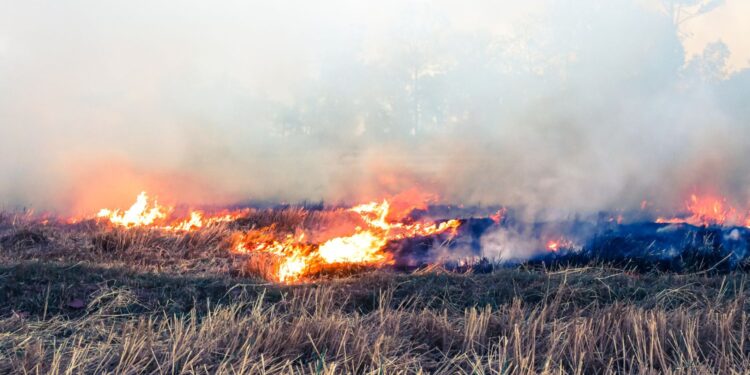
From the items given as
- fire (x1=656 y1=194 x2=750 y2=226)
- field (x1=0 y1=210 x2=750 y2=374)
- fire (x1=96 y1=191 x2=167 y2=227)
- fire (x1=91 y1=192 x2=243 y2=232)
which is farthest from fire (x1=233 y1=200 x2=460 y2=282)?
fire (x1=656 y1=194 x2=750 y2=226)

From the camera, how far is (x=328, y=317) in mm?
5023

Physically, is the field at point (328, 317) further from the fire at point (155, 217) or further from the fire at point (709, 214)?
the fire at point (709, 214)

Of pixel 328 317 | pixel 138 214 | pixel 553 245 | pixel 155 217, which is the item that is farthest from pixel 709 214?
pixel 138 214

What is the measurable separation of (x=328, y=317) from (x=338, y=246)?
3960 millimetres

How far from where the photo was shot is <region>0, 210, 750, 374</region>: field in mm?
3844

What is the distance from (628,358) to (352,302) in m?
2.63

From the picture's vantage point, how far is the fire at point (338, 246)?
814 cm

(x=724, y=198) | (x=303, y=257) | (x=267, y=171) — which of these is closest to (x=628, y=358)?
(x=303, y=257)

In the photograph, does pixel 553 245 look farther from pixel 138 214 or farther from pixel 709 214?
pixel 138 214

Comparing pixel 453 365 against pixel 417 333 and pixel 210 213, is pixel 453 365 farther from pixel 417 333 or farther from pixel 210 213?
pixel 210 213

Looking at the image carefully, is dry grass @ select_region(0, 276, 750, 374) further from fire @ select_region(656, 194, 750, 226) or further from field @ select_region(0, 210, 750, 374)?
fire @ select_region(656, 194, 750, 226)

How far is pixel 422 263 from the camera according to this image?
8.52 meters

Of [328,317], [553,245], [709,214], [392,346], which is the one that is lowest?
[709,214]

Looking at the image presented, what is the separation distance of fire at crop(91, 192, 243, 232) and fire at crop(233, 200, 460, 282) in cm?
102
